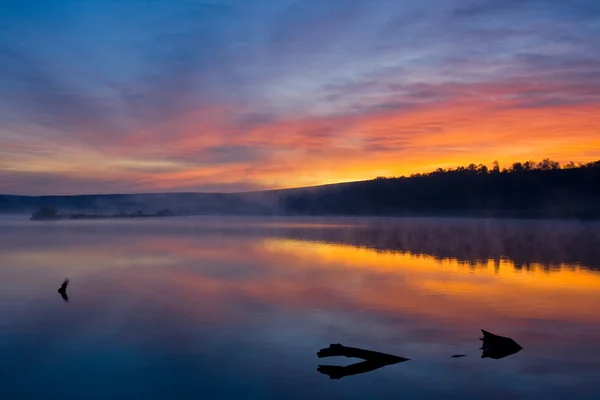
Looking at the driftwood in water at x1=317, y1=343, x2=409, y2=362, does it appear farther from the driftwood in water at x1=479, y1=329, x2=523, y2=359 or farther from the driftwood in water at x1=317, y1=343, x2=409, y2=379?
the driftwood in water at x1=479, y1=329, x2=523, y2=359

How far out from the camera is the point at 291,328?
13555mm

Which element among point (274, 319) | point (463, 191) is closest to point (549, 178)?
point (463, 191)

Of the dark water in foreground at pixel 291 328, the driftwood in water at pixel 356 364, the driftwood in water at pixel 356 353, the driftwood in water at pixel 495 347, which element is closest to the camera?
the dark water in foreground at pixel 291 328

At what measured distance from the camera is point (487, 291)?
19.0m

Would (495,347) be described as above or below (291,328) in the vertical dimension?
above

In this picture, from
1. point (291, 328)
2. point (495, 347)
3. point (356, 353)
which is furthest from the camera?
point (291, 328)

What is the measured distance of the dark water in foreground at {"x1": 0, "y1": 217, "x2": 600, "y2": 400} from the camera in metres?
9.67


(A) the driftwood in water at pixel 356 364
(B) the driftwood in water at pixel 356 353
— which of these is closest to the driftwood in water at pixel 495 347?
(A) the driftwood in water at pixel 356 364

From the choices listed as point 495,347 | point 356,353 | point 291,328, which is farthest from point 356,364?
point 291,328

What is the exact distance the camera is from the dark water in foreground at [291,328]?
9672mm

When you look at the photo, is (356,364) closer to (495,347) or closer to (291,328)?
(495,347)

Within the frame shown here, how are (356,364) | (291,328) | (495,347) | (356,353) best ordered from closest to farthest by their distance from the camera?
1. (356,364)
2. (356,353)
3. (495,347)
4. (291,328)

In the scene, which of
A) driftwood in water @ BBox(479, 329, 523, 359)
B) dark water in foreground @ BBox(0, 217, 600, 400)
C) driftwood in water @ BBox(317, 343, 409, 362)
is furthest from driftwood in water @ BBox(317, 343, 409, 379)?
driftwood in water @ BBox(479, 329, 523, 359)

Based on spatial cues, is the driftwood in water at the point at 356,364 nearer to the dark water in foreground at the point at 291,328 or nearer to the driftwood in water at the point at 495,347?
the dark water in foreground at the point at 291,328
